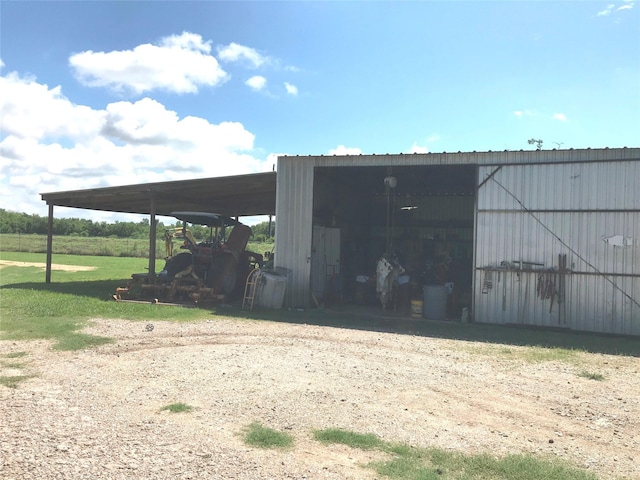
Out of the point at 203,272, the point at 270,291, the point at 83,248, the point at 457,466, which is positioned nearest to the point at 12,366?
the point at 457,466

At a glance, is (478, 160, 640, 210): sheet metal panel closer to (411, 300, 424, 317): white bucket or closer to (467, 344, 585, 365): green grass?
(411, 300, 424, 317): white bucket

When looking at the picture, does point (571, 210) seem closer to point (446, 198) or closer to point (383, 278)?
point (383, 278)

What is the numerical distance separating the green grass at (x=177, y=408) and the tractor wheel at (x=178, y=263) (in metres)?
9.44

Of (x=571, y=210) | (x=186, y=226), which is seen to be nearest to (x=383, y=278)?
(x=571, y=210)

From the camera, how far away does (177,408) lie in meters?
4.83

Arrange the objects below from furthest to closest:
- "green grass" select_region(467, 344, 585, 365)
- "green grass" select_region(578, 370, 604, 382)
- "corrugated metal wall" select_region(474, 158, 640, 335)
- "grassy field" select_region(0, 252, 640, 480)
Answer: "corrugated metal wall" select_region(474, 158, 640, 335) < "green grass" select_region(467, 344, 585, 365) < "green grass" select_region(578, 370, 604, 382) < "grassy field" select_region(0, 252, 640, 480)

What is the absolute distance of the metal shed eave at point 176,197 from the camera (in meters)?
14.3

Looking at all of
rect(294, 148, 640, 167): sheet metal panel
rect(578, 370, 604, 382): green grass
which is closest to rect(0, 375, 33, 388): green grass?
rect(578, 370, 604, 382): green grass

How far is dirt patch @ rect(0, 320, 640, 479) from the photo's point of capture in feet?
12.3

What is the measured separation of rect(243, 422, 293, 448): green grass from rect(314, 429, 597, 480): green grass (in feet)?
1.16

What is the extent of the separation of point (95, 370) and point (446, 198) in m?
15.3

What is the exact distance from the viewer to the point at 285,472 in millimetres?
3562

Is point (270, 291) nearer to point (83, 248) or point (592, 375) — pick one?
point (592, 375)

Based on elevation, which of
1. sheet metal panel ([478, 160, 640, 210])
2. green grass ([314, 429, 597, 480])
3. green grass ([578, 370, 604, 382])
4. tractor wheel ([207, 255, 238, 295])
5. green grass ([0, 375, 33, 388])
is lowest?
green grass ([0, 375, 33, 388])
